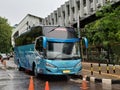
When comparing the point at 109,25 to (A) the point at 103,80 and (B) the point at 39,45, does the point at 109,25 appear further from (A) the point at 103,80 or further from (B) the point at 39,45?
(A) the point at 103,80

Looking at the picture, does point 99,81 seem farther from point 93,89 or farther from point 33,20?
point 33,20

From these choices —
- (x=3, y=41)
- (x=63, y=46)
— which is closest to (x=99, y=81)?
(x=63, y=46)

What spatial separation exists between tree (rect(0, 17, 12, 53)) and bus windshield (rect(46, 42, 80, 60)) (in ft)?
365

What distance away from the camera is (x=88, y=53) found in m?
49.3

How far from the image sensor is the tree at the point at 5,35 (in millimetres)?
133375

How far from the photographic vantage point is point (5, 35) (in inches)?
5251

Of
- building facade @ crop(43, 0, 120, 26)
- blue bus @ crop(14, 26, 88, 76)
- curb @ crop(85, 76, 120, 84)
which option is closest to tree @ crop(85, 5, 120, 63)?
blue bus @ crop(14, 26, 88, 76)

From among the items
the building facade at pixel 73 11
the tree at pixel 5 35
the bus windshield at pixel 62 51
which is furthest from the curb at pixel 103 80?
the tree at pixel 5 35

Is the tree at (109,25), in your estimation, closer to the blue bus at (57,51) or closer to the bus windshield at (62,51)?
the blue bus at (57,51)

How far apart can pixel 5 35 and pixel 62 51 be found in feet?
370

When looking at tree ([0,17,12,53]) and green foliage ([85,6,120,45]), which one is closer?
green foliage ([85,6,120,45])

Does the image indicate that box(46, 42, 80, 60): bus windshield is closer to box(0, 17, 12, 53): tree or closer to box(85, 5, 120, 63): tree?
box(85, 5, 120, 63): tree

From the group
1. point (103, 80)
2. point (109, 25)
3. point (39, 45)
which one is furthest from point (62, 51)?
point (109, 25)

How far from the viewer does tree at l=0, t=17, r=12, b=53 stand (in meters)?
133
